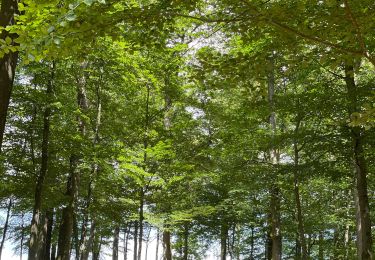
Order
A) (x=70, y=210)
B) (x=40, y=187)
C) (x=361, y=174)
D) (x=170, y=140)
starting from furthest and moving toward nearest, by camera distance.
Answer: (x=70, y=210)
(x=40, y=187)
(x=170, y=140)
(x=361, y=174)

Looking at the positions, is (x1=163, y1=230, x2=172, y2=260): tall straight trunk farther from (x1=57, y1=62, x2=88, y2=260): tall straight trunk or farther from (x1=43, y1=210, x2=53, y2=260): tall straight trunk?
(x1=43, y1=210, x2=53, y2=260): tall straight trunk

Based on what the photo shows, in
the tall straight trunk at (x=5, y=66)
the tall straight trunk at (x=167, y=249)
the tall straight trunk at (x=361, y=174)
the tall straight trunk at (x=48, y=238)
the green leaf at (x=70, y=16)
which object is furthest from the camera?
the tall straight trunk at (x=48, y=238)

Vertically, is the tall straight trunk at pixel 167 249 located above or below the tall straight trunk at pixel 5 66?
below

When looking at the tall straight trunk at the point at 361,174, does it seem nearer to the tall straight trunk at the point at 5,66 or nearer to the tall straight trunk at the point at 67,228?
the tall straight trunk at the point at 5,66

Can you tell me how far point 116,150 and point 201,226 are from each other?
448 inches

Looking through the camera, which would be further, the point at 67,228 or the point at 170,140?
the point at 67,228

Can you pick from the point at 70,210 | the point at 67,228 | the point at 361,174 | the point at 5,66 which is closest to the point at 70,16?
the point at 5,66

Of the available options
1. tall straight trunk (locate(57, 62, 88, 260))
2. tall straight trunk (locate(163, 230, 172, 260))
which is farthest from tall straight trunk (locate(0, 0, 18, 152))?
tall straight trunk (locate(163, 230, 172, 260))

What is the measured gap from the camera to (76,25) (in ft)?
8.93

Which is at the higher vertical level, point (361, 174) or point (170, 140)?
point (170, 140)

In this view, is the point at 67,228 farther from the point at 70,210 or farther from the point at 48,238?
the point at 48,238

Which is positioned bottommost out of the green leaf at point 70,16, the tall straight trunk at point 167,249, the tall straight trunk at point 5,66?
the tall straight trunk at point 167,249

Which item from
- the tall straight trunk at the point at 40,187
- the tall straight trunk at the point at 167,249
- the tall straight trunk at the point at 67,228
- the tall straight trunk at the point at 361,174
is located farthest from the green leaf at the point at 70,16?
the tall straight trunk at the point at 167,249

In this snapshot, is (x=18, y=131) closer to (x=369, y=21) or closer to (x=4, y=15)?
(x=4, y=15)
